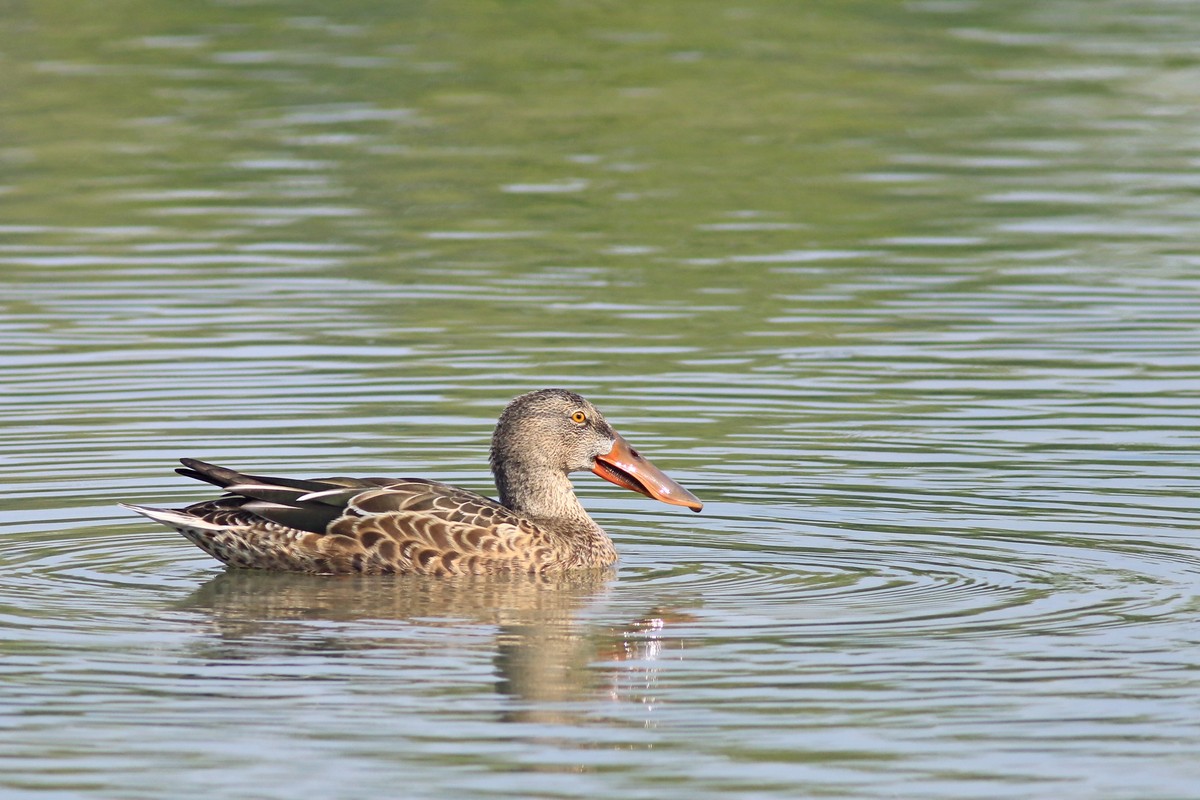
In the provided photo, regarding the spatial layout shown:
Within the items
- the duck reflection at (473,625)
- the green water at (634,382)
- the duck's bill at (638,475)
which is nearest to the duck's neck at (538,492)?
the duck's bill at (638,475)

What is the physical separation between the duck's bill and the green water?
229 mm

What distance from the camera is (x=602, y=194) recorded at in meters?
21.5

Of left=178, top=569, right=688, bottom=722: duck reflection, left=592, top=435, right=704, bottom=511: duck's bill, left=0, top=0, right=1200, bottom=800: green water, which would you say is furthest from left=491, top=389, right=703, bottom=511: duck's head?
left=178, top=569, right=688, bottom=722: duck reflection

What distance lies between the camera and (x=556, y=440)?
11656 mm

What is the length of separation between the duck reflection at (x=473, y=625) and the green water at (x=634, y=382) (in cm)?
3

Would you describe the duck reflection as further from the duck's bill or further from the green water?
the duck's bill

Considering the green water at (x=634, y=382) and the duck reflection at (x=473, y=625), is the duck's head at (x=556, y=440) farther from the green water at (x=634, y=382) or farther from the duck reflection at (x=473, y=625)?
the duck reflection at (x=473, y=625)

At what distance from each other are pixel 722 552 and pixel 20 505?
3464mm

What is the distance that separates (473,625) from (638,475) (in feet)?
6.36

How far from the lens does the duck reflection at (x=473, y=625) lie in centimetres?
909

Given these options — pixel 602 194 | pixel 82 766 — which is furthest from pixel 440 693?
pixel 602 194

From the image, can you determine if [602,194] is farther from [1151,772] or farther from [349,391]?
[1151,772]

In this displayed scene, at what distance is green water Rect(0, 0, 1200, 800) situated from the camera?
8.41 m

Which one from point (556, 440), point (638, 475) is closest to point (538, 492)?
point (556, 440)
